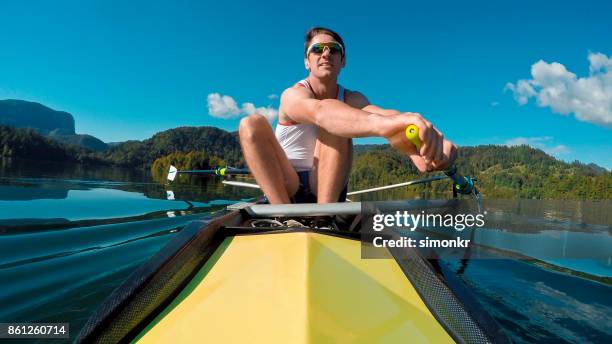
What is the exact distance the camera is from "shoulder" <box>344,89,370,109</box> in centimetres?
350

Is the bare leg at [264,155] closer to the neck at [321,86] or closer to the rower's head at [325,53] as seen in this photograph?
the neck at [321,86]

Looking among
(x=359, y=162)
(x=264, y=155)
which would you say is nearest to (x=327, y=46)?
(x=264, y=155)

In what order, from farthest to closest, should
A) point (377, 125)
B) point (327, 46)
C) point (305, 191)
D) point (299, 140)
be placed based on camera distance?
point (305, 191) < point (299, 140) < point (327, 46) < point (377, 125)

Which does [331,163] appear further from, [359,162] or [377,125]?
[359,162]

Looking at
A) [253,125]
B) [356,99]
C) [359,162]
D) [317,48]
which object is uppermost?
[359,162]

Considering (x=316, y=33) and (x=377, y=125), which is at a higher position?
(x=316, y=33)

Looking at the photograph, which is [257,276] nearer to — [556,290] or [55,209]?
[556,290]

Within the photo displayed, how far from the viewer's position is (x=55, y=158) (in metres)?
70.6

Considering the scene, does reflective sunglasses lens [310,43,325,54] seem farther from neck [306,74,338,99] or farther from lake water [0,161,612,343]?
lake water [0,161,612,343]

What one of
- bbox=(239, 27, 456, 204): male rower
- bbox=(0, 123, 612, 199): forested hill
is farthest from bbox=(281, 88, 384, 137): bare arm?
bbox=(0, 123, 612, 199): forested hill

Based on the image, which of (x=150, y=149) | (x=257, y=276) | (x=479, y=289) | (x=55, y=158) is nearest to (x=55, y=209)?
(x=257, y=276)

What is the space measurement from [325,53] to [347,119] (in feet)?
4.44

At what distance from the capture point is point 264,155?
9.72 ft

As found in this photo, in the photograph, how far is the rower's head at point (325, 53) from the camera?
3117mm
